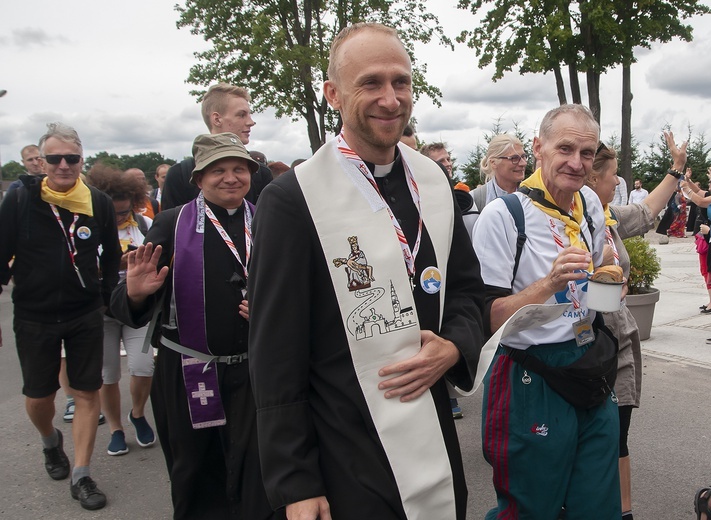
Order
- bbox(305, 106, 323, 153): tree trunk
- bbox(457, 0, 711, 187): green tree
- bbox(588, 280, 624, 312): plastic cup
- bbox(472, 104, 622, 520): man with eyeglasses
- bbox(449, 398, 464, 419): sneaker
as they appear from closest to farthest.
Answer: bbox(588, 280, 624, 312): plastic cup → bbox(472, 104, 622, 520): man with eyeglasses → bbox(449, 398, 464, 419): sneaker → bbox(457, 0, 711, 187): green tree → bbox(305, 106, 323, 153): tree trunk

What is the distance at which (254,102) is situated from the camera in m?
23.0

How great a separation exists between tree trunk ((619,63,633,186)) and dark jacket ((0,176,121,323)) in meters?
18.7

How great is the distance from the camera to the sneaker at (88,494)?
11.8ft

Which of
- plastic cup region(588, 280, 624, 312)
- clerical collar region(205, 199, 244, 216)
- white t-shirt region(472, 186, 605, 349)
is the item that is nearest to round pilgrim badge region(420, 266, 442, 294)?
white t-shirt region(472, 186, 605, 349)

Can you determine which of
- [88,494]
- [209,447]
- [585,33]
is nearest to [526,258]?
[209,447]

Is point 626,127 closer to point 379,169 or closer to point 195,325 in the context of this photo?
point 195,325

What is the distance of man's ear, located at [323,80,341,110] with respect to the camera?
176 centimetres

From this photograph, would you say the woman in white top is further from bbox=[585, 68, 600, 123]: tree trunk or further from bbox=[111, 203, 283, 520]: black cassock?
bbox=[585, 68, 600, 123]: tree trunk

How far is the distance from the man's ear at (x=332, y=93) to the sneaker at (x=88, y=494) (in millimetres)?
3048

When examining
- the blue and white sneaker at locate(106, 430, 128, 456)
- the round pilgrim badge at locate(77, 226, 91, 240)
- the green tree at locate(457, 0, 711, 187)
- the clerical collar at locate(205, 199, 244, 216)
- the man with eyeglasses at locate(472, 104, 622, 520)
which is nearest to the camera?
the man with eyeglasses at locate(472, 104, 622, 520)

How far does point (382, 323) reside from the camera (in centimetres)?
159

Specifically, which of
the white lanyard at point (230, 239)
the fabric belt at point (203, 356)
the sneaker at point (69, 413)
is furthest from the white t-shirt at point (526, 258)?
the sneaker at point (69, 413)

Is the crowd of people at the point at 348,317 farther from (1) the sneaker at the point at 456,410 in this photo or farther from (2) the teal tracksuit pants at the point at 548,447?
(1) the sneaker at the point at 456,410

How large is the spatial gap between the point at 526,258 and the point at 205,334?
149 centimetres
